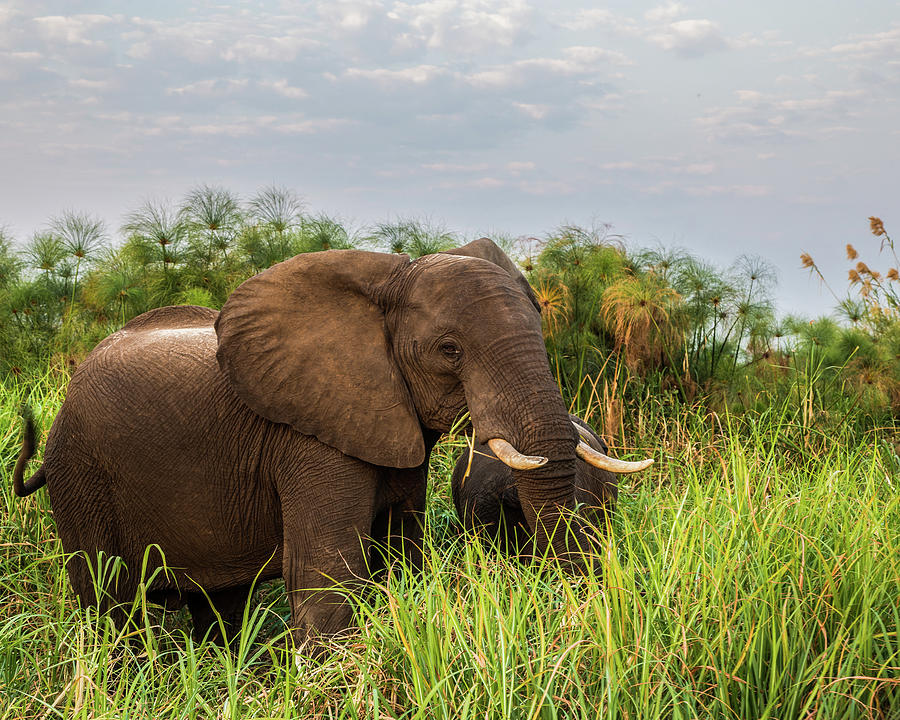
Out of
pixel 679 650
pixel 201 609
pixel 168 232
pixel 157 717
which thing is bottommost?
pixel 201 609

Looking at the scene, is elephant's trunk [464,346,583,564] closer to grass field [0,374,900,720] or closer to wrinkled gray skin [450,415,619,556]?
grass field [0,374,900,720]

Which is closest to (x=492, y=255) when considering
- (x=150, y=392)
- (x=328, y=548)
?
(x=328, y=548)

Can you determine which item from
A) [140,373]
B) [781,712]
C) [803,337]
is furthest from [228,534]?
[803,337]

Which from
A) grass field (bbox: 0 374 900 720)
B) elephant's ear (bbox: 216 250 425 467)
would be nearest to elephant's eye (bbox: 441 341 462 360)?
elephant's ear (bbox: 216 250 425 467)

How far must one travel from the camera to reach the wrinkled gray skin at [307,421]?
3.23 meters

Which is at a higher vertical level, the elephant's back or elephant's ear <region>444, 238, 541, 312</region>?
elephant's ear <region>444, 238, 541, 312</region>

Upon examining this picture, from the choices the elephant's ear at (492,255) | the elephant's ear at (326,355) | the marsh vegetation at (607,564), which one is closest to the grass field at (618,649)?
the marsh vegetation at (607,564)

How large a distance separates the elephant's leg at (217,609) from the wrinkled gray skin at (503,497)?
1176 millimetres

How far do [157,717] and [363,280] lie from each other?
1.63 meters

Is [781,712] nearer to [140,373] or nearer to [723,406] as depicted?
[140,373]

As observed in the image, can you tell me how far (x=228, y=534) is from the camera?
3.81 metres

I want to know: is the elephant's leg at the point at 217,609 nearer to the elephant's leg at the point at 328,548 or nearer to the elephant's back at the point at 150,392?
the elephant's back at the point at 150,392

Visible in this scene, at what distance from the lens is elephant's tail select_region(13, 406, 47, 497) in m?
4.32

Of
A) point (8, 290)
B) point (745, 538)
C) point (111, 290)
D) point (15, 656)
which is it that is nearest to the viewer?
point (745, 538)
